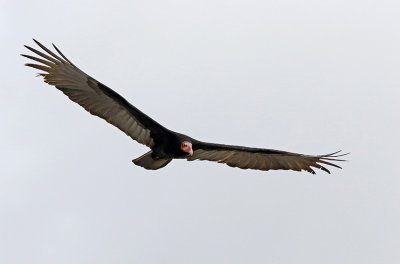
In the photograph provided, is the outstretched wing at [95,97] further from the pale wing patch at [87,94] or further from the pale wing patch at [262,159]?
the pale wing patch at [262,159]

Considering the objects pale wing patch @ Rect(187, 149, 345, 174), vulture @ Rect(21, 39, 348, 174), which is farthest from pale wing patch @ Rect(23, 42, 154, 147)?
pale wing patch @ Rect(187, 149, 345, 174)

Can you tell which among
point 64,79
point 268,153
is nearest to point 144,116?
point 64,79

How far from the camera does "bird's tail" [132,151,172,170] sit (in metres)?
20.8

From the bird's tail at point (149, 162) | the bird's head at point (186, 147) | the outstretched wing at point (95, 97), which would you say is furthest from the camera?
the bird's tail at point (149, 162)

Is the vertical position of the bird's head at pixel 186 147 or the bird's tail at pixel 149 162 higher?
the bird's head at pixel 186 147

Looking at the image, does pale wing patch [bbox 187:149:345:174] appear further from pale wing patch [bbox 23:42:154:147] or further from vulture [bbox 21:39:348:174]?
pale wing patch [bbox 23:42:154:147]

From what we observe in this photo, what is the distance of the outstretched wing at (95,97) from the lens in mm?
19297

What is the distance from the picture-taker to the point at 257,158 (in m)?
22.2

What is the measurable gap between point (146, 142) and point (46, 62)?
2807 millimetres

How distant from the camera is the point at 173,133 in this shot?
20.7 m

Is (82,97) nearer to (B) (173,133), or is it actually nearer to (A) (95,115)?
(A) (95,115)

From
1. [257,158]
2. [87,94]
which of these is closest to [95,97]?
[87,94]

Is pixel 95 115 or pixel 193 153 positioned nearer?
pixel 95 115

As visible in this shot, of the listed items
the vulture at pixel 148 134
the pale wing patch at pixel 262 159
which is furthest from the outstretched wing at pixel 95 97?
the pale wing patch at pixel 262 159
